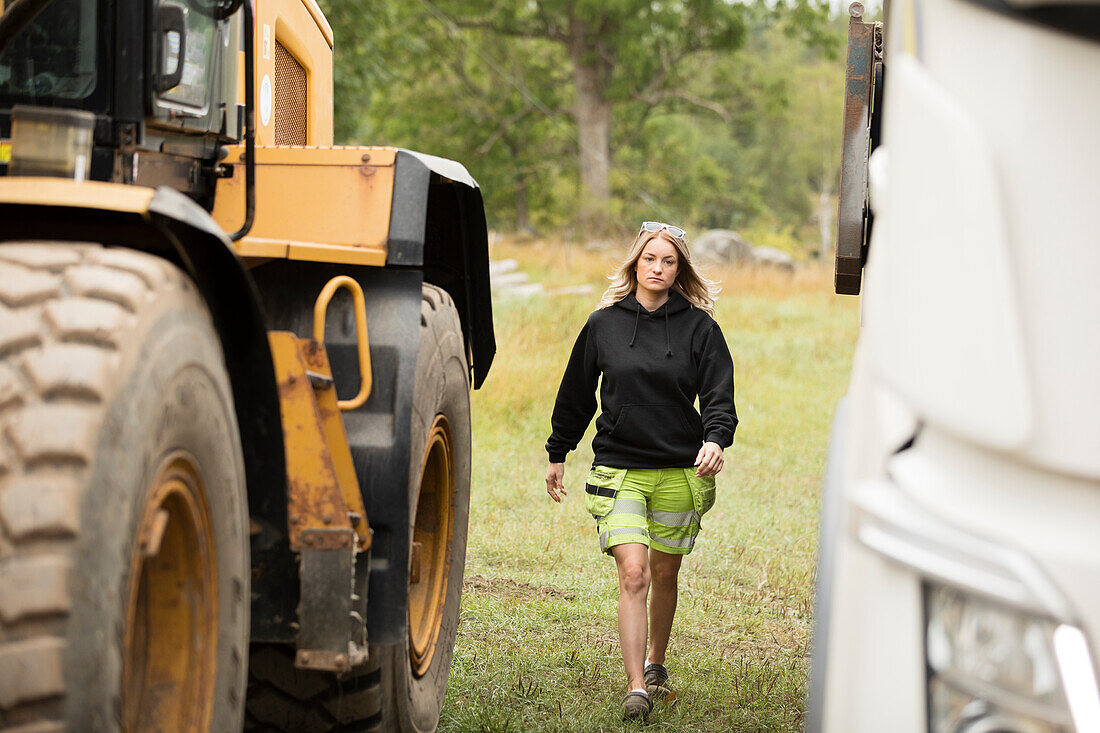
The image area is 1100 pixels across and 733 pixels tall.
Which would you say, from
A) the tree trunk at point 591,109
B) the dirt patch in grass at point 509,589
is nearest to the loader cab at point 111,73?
the dirt patch in grass at point 509,589

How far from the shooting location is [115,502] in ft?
5.62

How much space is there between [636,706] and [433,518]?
→ 0.92 m

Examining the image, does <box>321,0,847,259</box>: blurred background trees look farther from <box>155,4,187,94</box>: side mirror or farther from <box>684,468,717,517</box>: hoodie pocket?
<box>155,4,187,94</box>: side mirror

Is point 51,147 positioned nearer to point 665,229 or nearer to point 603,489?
point 603,489

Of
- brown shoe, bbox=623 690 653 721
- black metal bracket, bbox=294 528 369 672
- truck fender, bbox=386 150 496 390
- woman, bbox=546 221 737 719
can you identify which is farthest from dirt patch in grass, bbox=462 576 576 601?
black metal bracket, bbox=294 528 369 672

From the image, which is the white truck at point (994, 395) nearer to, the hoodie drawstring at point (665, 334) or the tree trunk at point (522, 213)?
the hoodie drawstring at point (665, 334)

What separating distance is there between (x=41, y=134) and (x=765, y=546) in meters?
5.00

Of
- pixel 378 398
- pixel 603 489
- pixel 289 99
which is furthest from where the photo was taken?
pixel 289 99

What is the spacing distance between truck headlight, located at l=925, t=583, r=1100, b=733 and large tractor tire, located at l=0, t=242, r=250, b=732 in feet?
3.70

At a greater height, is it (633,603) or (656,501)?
(656,501)

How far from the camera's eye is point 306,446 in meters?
2.61

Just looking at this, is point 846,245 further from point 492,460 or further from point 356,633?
point 492,460

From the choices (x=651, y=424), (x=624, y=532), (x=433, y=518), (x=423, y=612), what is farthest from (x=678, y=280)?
(x=423, y=612)

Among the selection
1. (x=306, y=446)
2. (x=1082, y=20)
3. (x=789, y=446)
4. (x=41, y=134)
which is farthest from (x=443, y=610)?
(x=789, y=446)
